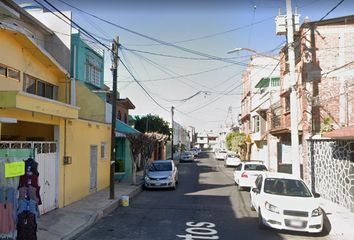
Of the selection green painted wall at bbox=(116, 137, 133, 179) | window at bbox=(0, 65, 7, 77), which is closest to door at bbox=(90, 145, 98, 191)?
window at bbox=(0, 65, 7, 77)

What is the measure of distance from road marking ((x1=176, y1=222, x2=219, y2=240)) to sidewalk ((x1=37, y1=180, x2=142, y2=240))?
303 cm

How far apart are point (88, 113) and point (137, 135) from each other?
483 centimetres

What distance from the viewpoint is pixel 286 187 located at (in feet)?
40.3

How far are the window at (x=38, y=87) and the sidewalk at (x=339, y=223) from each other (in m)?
11.6

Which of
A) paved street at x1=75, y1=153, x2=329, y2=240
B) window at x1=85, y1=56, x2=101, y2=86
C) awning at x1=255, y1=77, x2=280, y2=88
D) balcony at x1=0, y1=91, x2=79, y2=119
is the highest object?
awning at x1=255, y1=77, x2=280, y2=88

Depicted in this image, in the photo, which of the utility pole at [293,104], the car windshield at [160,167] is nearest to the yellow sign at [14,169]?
the utility pole at [293,104]

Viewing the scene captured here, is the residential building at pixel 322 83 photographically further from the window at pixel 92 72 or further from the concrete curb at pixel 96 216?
the window at pixel 92 72

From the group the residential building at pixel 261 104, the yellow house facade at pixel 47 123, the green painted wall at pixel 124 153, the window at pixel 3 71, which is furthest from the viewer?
the residential building at pixel 261 104

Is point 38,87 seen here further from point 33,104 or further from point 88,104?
point 33,104

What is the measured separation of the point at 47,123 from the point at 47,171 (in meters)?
1.62

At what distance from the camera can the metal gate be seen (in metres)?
12.0

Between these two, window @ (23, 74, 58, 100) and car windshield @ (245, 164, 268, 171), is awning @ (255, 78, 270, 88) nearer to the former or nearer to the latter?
car windshield @ (245, 164, 268, 171)

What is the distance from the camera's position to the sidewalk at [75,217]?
33.3ft

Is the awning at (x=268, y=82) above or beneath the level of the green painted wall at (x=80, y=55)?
above
